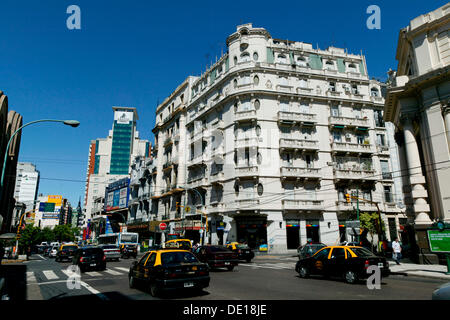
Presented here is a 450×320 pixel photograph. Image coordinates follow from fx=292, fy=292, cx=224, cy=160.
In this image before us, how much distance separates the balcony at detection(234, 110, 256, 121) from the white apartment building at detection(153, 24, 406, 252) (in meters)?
0.12

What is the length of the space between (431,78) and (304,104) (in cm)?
1857

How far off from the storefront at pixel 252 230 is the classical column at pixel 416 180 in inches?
636

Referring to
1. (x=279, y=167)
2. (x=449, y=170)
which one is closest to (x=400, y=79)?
(x=449, y=170)

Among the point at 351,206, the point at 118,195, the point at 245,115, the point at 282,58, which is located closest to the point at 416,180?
the point at 351,206

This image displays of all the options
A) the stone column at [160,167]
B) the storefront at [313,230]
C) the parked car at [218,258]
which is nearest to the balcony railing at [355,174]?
the storefront at [313,230]

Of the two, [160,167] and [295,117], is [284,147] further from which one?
[160,167]

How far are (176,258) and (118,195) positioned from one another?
214ft

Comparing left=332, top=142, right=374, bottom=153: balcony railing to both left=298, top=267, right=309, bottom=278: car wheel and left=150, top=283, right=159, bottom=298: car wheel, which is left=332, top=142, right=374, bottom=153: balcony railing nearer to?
left=298, top=267, right=309, bottom=278: car wheel

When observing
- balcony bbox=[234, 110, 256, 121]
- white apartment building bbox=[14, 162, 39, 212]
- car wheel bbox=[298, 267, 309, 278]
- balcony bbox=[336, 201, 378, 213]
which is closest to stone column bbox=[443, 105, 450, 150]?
car wheel bbox=[298, 267, 309, 278]

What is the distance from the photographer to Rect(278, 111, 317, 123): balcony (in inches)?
1391

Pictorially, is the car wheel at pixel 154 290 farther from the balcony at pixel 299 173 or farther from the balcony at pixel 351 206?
the balcony at pixel 351 206

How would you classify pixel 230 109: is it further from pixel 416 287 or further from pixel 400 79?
pixel 416 287

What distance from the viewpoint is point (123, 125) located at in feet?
460

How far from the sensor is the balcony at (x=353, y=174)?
3506 cm
